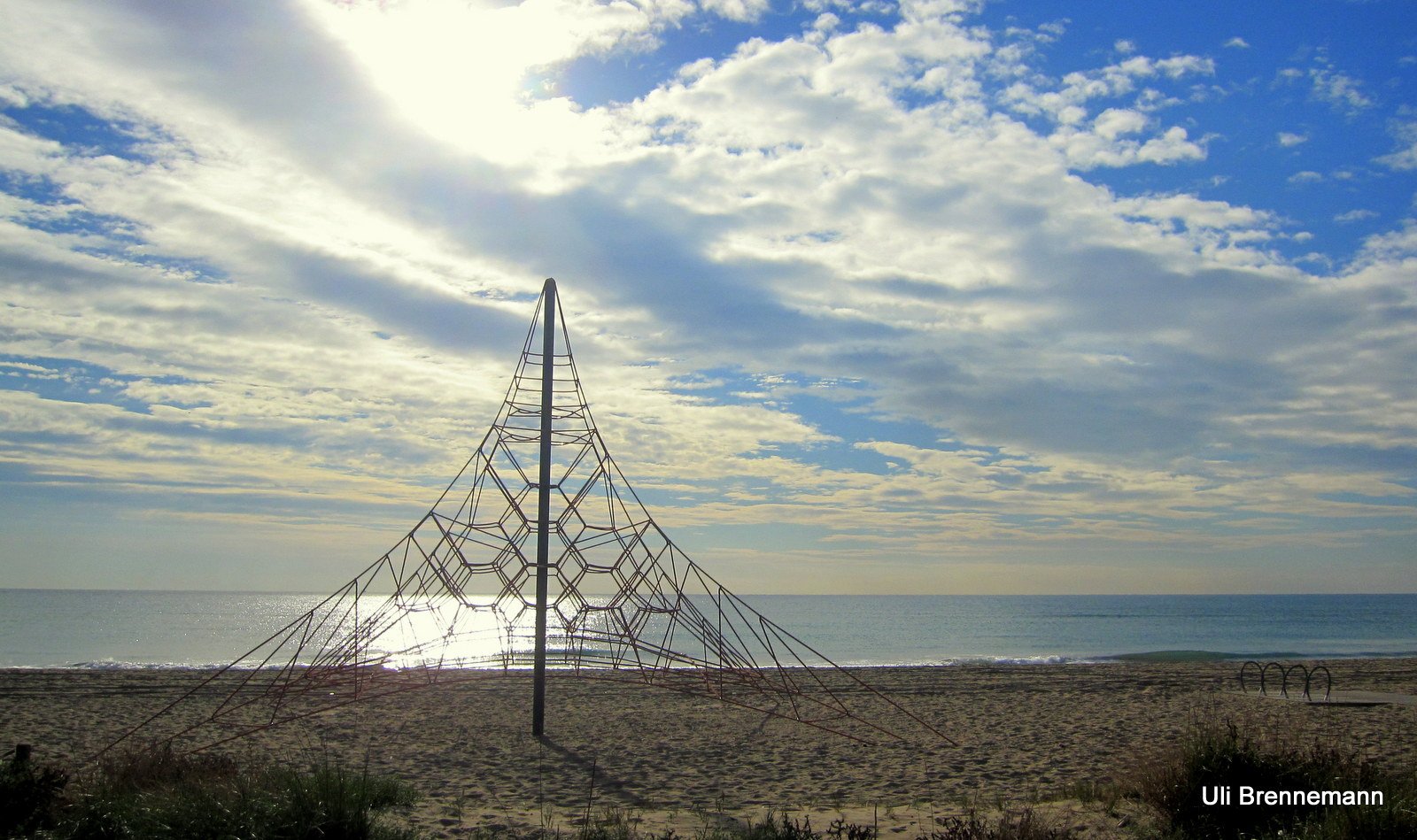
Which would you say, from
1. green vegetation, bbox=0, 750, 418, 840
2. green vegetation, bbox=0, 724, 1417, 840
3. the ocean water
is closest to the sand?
green vegetation, bbox=0, 724, 1417, 840

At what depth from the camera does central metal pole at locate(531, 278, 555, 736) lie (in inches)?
417

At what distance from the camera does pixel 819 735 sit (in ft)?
40.4

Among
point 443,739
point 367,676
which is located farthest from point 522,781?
point 367,676

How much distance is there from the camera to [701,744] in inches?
467

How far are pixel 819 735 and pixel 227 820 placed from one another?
8696mm

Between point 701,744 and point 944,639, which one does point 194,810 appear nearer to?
point 701,744

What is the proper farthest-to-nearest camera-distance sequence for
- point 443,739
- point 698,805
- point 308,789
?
point 443,739 → point 698,805 → point 308,789

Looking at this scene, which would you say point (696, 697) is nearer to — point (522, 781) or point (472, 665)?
point (522, 781)

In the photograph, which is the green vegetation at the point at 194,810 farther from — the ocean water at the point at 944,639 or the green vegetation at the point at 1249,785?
the ocean water at the point at 944,639

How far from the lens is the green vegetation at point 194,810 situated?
5.12 m

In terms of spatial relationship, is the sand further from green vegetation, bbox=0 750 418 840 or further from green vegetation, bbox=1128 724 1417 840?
green vegetation, bbox=0 750 418 840

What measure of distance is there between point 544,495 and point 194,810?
19.4 ft

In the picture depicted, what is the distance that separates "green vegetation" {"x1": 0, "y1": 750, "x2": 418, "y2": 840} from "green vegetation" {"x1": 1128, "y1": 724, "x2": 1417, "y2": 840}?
546cm

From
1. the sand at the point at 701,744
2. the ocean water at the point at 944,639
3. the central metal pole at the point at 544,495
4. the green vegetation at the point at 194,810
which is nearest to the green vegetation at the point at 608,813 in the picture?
the green vegetation at the point at 194,810
